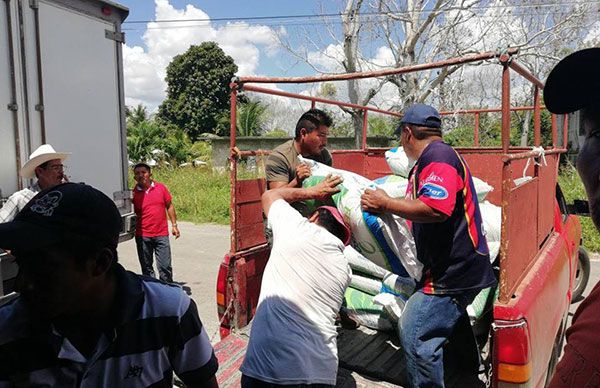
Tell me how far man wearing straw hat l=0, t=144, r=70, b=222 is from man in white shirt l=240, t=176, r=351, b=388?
8.24 feet

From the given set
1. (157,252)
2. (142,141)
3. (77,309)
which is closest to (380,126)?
(142,141)

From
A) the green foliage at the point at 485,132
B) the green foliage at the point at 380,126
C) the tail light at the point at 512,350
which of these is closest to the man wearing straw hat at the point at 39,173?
the tail light at the point at 512,350

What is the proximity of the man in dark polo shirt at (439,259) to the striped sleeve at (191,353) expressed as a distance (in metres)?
1.22

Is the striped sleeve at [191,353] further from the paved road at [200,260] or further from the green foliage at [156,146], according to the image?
the green foliage at [156,146]

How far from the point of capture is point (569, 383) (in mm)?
823

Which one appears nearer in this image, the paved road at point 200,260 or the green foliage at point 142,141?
the paved road at point 200,260

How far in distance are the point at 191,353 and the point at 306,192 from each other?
151cm

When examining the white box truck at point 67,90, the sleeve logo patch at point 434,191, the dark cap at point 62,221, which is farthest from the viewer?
the white box truck at point 67,90

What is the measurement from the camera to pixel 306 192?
2.84m

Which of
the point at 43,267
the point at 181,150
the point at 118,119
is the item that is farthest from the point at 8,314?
the point at 181,150

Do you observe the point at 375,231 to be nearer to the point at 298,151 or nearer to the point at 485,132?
the point at 298,151

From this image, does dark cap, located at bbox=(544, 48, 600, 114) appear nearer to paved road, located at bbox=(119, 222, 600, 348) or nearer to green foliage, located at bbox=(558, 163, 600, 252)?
paved road, located at bbox=(119, 222, 600, 348)

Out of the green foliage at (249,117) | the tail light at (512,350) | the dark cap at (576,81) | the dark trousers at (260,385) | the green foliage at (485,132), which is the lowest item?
the dark trousers at (260,385)

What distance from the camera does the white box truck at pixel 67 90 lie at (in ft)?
13.6
